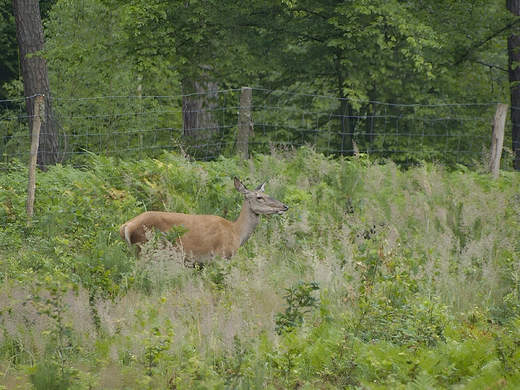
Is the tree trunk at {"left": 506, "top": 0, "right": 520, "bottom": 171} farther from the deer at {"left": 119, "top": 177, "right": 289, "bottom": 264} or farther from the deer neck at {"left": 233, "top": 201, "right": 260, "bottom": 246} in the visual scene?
the deer at {"left": 119, "top": 177, "right": 289, "bottom": 264}

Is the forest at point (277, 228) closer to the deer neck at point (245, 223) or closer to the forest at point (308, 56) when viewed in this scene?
the forest at point (308, 56)

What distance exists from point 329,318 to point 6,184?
5.96m

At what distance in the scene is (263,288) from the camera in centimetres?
723

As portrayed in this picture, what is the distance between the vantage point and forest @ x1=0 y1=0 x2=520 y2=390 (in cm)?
570

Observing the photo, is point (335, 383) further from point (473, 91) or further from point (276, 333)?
point (473, 91)

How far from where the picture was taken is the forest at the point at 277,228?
18.7 ft

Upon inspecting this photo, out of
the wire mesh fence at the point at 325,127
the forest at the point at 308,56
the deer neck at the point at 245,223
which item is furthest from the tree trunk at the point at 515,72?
the deer neck at the point at 245,223

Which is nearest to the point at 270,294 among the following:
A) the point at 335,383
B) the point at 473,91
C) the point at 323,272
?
the point at 323,272

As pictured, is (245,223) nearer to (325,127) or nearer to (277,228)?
(277,228)

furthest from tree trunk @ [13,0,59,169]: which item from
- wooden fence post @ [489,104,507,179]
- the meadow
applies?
wooden fence post @ [489,104,507,179]

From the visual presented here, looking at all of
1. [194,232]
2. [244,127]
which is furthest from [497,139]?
[194,232]

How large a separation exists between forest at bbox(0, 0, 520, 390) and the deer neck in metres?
0.27

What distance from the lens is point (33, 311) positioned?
20.6 feet

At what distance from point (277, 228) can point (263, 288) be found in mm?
2603
